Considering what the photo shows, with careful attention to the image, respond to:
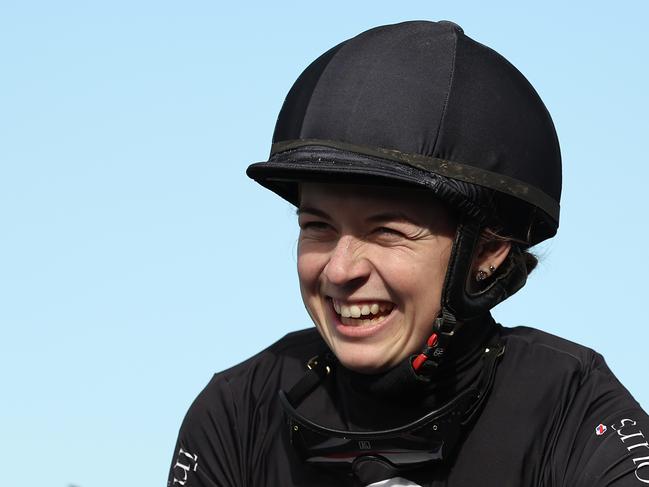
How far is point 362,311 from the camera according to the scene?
5238 mm

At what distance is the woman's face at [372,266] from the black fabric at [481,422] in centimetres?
27

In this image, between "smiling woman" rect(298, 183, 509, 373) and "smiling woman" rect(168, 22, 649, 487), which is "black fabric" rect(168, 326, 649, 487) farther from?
"smiling woman" rect(298, 183, 509, 373)

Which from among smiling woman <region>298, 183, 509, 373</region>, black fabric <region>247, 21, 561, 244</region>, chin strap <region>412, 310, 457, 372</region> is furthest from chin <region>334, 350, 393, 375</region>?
black fabric <region>247, 21, 561, 244</region>

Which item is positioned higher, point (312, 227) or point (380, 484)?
point (312, 227)

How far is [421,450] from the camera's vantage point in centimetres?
537

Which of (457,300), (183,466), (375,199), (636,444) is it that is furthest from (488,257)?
(183,466)

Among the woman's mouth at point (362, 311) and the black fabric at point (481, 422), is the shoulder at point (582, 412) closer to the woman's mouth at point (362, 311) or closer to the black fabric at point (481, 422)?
the black fabric at point (481, 422)

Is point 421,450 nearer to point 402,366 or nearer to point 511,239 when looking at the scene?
point 402,366

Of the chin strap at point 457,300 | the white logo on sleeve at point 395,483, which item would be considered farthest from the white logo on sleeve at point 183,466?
the chin strap at point 457,300

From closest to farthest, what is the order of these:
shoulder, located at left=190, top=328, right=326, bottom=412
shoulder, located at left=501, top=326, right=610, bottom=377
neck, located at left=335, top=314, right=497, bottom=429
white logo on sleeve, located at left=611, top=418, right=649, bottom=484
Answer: white logo on sleeve, located at left=611, top=418, right=649, bottom=484 < neck, located at left=335, top=314, right=497, bottom=429 < shoulder, located at left=501, top=326, right=610, bottom=377 < shoulder, located at left=190, top=328, right=326, bottom=412

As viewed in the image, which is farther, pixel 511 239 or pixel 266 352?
pixel 266 352

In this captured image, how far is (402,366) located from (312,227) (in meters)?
0.55

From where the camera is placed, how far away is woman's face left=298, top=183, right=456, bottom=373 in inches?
204

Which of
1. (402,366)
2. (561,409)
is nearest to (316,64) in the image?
(402,366)
